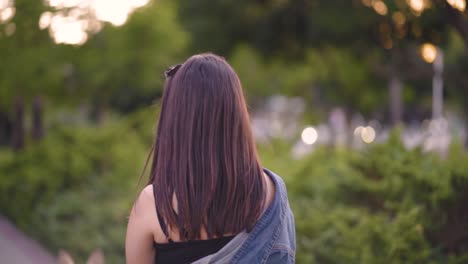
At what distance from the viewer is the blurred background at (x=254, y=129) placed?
4.99 meters

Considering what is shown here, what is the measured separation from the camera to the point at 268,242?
2156 mm

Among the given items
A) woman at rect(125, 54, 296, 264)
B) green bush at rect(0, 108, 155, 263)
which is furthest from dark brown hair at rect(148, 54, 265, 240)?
green bush at rect(0, 108, 155, 263)

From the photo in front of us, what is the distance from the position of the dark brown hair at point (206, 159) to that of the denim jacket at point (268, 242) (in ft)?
0.12

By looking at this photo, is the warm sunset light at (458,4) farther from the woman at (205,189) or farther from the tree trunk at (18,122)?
the tree trunk at (18,122)

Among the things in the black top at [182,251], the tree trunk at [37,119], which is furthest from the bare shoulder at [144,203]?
the tree trunk at [37,119]

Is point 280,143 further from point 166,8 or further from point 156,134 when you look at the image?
point 156,134

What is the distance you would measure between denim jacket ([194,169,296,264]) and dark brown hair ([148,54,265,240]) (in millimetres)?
36

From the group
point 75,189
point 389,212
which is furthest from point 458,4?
point 75,189

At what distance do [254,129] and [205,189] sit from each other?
8367 mm

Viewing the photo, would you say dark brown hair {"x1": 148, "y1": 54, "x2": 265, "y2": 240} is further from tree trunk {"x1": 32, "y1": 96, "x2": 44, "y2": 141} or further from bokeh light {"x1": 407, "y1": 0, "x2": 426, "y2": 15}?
tree trunk {"x1": 32, "y1": 96, "x2": 44, "y2": 141}

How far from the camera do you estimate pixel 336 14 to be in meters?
10.3

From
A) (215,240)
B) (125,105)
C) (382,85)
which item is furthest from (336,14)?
(125,105)

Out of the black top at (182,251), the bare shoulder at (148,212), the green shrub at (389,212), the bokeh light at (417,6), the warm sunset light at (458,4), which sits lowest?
the green shrub at (389,212)

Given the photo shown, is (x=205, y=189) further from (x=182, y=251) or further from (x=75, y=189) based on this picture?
(x=75, y=189)
